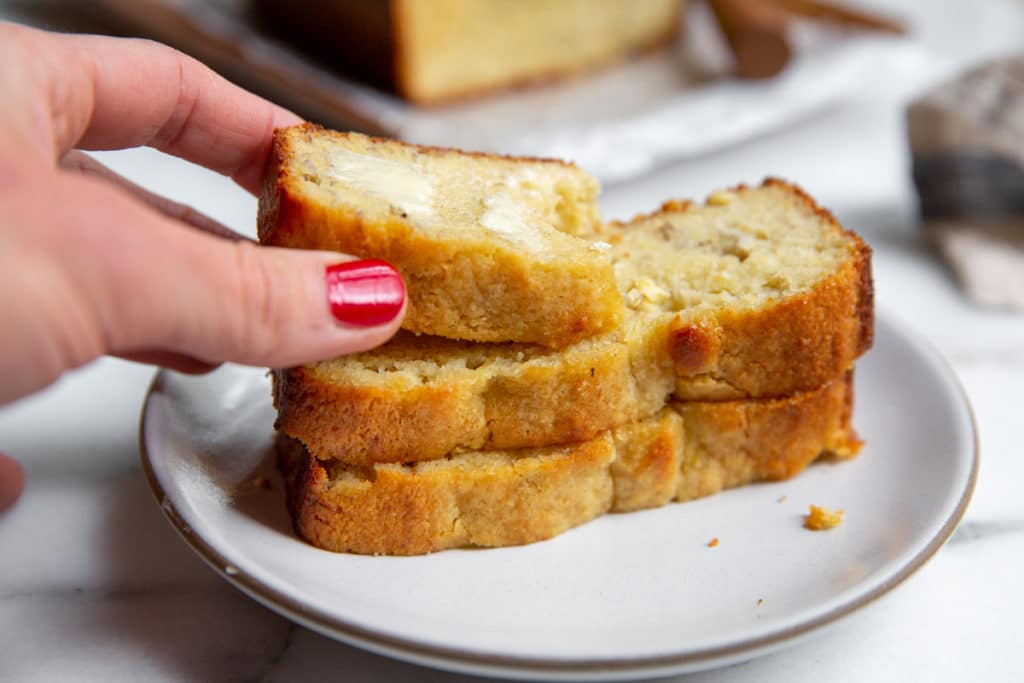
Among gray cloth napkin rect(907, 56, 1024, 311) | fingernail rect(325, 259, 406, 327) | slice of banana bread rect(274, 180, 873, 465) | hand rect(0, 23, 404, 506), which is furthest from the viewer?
gray cloth napkin rect(907, 56, 1024, 311)

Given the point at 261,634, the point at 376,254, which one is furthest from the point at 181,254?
the point at 261,634

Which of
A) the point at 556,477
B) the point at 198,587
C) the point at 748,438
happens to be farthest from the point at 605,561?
the point at 198,587

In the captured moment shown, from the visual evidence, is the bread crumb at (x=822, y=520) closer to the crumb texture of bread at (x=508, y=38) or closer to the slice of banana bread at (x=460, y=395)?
the slice of banana bread at (x=460, y=395)

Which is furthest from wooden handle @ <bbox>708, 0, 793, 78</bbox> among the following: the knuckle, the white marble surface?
the knuckle

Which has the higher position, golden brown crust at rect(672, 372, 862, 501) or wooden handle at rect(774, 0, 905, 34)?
wooden handle at rect(774, 0, 905, 34)

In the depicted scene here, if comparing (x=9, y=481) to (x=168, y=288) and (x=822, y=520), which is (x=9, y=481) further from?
(x=822, y=520)

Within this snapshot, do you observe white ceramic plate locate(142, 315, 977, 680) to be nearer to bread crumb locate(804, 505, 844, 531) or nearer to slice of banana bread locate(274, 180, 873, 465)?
bread crumb locate(804, 505, 844, 531)

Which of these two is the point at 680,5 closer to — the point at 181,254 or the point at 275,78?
the point at 275,78

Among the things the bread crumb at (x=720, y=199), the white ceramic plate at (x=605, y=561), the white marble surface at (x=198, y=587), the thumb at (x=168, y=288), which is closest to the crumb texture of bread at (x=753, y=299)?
the bread crumb at (x=720, y=199)
